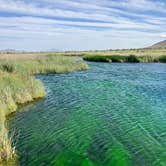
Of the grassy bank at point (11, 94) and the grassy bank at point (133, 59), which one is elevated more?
the grassy bank at point (11, 94)

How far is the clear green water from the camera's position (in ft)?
44.6

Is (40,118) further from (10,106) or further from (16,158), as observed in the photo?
(16,158)

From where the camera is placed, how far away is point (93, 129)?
57.4 ft

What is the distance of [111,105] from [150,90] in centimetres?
771

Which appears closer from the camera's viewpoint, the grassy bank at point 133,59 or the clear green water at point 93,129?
the clear green water at point 93,129

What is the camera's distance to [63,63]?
1951 inches

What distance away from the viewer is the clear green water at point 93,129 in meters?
13.6

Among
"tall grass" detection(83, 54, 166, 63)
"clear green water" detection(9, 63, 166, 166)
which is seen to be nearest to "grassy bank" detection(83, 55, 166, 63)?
"tall grass" detection(83, 54, 166, 63)

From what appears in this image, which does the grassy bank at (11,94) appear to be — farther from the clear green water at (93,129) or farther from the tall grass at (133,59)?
the tall grass at (133,59)

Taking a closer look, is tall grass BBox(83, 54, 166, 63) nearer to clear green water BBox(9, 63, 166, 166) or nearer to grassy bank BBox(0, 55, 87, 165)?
grassy bank BBox(0, 55, 87, 165)

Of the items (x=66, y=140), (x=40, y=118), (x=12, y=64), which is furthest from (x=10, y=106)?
(x=12, y=64)

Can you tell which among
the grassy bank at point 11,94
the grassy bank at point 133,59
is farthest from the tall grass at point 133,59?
the grassy bank at point 11,94

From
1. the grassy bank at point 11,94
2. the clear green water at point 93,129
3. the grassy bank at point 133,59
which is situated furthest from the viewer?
the grassy bank at point 133,59

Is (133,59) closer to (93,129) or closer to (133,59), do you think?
(133,59)
